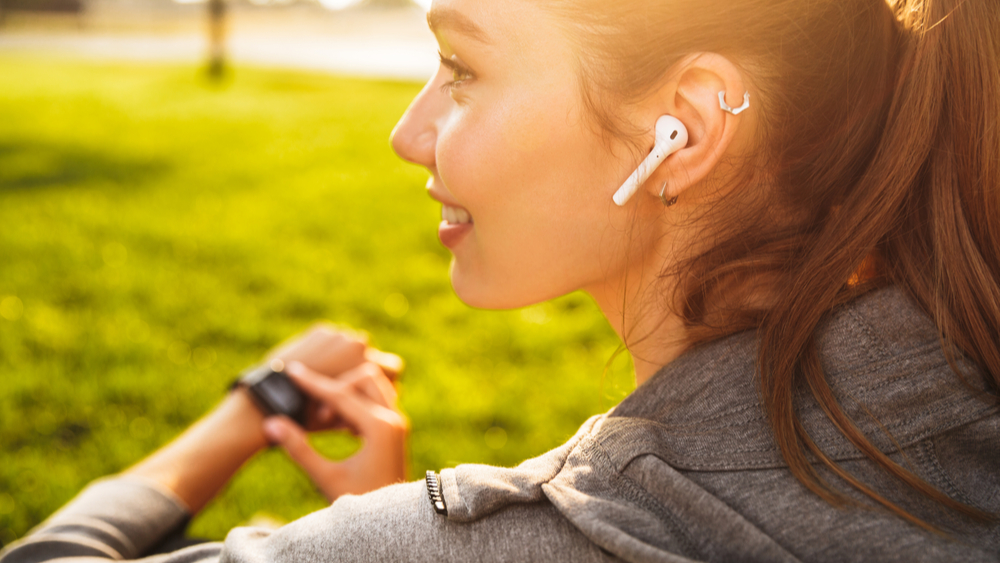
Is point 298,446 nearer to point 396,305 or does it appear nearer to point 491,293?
point 491,293

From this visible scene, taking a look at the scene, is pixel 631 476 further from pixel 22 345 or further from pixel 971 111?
pixel 22 345

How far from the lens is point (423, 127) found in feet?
4.76

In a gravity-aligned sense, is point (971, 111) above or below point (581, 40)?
below

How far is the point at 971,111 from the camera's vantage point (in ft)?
3.66

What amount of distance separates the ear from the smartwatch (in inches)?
50.6

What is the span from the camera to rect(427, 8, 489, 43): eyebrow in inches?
49.3

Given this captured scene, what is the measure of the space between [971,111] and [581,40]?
61 centimetres

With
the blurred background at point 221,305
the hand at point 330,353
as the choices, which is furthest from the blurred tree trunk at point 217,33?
the hand at point 330,353

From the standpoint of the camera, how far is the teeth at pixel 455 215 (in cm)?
149

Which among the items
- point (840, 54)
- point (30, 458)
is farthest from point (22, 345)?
point (840, 54)

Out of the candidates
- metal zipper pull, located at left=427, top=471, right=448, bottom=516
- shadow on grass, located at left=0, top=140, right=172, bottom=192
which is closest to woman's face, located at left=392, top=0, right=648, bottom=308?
metal zipper pull, located at left=427, top=471, right=448, bottom=516

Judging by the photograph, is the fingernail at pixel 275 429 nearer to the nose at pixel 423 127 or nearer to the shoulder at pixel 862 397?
the nose at pixel 423 127

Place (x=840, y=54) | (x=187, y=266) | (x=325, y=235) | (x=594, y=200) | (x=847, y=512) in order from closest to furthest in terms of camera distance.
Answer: (x=847, y=512), (x=840, y=54), (x=594, y=200), (x=187, y=266), (x=325, y=235)

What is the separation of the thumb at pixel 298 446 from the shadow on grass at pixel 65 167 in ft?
15.6
